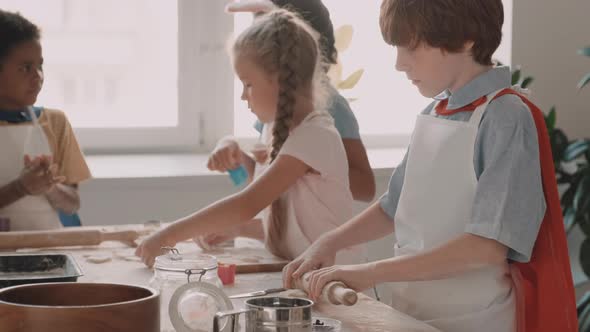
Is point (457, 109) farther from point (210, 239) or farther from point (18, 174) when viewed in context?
point (18, 174)

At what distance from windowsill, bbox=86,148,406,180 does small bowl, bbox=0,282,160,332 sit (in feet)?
6.00

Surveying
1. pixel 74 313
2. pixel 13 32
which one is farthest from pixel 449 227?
pixel 13 32

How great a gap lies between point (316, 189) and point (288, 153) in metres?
0.11

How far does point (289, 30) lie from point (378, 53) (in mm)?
1514

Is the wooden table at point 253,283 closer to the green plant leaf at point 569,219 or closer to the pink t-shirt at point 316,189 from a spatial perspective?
the pink t-shirt at point 316,189

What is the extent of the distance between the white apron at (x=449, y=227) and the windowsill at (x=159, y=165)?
1.46 m

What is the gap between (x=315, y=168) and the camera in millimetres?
1796

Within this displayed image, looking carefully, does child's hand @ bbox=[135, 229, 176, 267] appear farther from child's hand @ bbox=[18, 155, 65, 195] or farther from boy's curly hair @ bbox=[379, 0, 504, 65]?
boy's curly hair @ bbox=[379, 0, 504, 65]

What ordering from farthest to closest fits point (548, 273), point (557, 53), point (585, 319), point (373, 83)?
point (373, 83)
point (557, 53)
point (585, 319)
point (548, 273)

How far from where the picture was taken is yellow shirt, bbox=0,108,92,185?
213 centimetres

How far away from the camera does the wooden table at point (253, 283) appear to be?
1222mm

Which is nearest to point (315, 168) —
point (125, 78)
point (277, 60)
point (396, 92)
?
point (277, 60)

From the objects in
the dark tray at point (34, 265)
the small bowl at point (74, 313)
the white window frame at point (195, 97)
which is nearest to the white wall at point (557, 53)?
the white window frame at point (195, 97)

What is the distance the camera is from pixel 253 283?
1493mm
